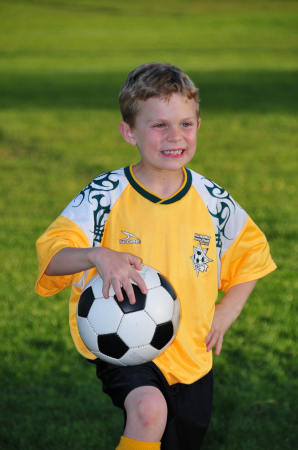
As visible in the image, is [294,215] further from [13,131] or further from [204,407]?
[13,131]

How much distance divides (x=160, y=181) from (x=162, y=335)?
740 millimetres

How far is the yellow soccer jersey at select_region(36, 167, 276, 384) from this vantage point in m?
2.40

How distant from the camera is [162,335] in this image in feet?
7.31

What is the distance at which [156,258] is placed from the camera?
2416 millimetres

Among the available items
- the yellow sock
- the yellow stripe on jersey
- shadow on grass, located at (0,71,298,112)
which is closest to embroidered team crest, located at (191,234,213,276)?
the yellow stripe on jersey

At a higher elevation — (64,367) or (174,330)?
(174,330)

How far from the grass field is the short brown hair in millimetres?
1904

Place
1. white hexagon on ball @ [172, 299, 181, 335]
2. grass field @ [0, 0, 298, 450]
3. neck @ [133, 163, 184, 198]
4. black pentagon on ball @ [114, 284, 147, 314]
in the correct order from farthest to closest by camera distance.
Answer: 1. grass field @ [0, 0, 298, 450]
2. neck @ [133, 163, 184, 198]
3. white hexagon on ball @ [172, 299, 181, 335]
4. black pentagon on ball @ [114, 284, 147, 314]

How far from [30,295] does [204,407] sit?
8.53 ft

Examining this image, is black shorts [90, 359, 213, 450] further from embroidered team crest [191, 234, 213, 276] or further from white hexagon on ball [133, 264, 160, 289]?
embroidered team crest [191, 234, 213, 276]

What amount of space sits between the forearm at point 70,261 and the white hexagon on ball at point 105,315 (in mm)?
177

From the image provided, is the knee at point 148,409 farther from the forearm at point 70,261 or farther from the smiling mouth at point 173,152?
the smiling mouth at point 173,152

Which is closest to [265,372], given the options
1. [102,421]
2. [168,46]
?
[102,421]

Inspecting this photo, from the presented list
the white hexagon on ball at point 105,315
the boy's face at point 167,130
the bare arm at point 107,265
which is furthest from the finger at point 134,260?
the boy's face at point 167,130
